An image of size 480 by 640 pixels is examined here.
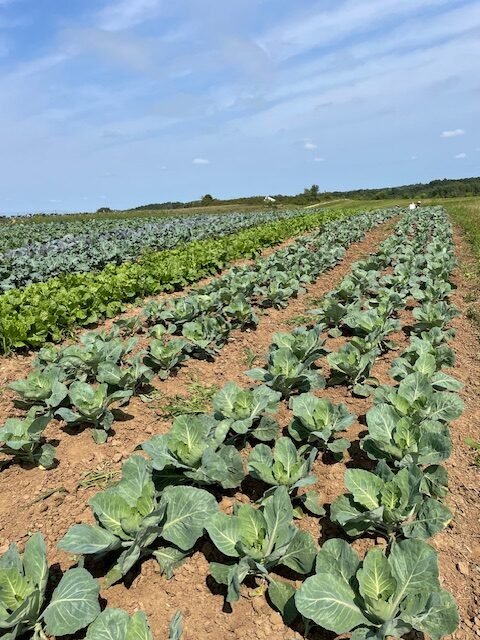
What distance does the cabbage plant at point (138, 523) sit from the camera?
8.50 ft

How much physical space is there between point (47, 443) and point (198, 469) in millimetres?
1693

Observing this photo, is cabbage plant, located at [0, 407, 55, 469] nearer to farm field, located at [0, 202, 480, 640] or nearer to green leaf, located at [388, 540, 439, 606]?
farm field, located at [0, 202, 480, 640]

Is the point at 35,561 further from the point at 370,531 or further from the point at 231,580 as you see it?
the point at 370,531

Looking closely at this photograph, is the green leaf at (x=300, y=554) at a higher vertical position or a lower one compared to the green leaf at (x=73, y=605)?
lower

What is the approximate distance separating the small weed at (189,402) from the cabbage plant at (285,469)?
1.65 m

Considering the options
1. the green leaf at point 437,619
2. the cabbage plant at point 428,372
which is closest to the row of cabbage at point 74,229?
the cabbage plant at point 428,372

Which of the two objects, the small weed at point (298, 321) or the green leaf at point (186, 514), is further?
the small weed at point (298, 321)

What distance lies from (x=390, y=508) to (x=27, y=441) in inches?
107

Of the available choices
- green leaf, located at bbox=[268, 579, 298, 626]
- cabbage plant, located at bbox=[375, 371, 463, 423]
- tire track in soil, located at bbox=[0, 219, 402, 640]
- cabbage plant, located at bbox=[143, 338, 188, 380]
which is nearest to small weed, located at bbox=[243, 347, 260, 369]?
tire track in soil, located at bbox=[0, 219, 402, 640]

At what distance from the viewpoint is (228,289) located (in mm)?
8133

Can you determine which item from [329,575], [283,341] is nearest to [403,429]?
[329,575]

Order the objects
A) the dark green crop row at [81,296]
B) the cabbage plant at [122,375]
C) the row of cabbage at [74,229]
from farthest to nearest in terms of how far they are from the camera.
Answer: the row of cabbage at [74,229]
the dark green crop row at [81,296]
the cabbage plant at [122,375]

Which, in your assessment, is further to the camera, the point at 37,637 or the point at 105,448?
the point at 105,448

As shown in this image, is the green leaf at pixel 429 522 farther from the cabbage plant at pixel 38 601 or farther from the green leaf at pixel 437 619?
the cabbage plant at pixel 38 601
